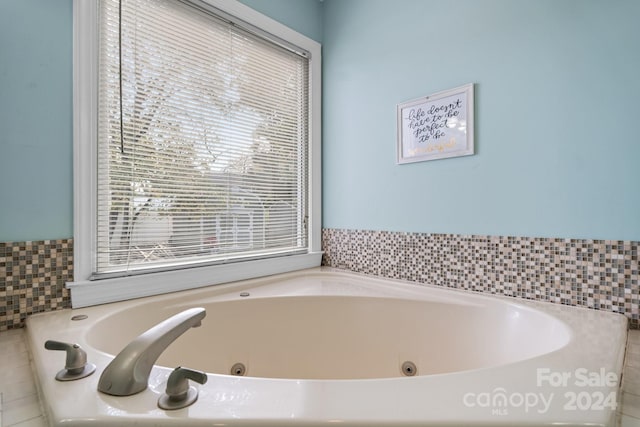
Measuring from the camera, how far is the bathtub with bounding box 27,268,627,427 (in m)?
0.61

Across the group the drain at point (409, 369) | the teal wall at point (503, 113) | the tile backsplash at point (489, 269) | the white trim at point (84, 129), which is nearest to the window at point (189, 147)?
the white trim at point (84, 129)

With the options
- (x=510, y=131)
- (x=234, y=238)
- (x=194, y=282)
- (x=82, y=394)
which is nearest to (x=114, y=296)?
(x=194, y=282)

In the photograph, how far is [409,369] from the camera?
154 cm

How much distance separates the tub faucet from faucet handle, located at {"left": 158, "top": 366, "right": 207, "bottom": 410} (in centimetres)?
8

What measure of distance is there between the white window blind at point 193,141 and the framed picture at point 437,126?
0.76 meters

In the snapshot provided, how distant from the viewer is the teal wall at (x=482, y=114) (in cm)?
120

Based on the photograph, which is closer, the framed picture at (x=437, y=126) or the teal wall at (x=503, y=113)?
the teal wall at (x=503, y=113)

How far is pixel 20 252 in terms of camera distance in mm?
1191

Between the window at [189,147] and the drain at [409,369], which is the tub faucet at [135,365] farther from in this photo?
the drain at [409,369]

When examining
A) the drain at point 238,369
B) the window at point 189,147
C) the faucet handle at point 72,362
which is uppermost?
the window at point 189,147

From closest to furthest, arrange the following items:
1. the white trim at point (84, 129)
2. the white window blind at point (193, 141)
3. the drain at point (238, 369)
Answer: the white trim at point (84, 129) → the white window blind at point (193, 141) → the drain at point (238, 369)

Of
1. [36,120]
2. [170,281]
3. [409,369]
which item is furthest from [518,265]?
[36,120]

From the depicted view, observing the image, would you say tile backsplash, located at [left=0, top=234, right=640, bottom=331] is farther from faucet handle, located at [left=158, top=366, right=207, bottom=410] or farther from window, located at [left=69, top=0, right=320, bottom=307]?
faucet handle, located at [left=158, top=366, right=207, bottom=410]

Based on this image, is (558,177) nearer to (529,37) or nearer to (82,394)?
(529,37)
